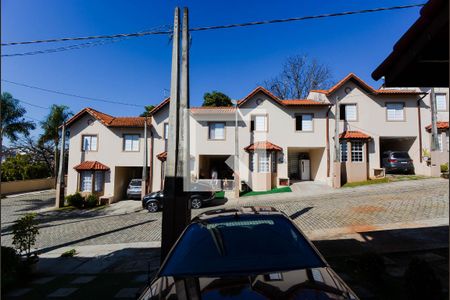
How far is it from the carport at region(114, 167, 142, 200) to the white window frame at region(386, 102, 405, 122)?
24.2 meters

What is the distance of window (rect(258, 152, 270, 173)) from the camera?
22.7 metres

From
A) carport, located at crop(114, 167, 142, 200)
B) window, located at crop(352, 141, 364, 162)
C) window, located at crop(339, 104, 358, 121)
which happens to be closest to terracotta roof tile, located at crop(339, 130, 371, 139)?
window, located at crop(352, 141, 364, 162)

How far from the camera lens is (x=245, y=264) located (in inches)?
106

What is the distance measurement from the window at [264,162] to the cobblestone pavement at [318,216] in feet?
11.0

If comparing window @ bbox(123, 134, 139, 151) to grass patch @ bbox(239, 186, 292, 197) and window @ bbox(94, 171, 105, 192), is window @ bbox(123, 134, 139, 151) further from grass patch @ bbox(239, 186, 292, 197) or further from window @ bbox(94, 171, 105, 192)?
grass patch @ bbox(239, 186, 292, 197)

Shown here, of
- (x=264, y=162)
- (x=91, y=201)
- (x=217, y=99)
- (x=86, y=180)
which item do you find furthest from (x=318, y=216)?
(x=217, y=99)

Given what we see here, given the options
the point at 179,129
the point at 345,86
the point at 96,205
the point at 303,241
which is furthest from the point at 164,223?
the point at 345,86

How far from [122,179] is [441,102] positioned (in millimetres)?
29463

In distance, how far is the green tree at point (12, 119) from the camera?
28.3 m

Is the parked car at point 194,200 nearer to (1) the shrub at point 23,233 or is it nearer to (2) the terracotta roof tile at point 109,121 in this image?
(2) the terracotta roof tile at point 109,121

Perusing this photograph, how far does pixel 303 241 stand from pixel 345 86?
23.6 m

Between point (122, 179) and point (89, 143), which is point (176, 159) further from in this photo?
point (89, 143)

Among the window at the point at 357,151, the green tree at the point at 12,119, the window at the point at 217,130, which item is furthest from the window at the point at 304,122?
the green tree at the point at 12,119

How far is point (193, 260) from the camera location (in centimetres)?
282
